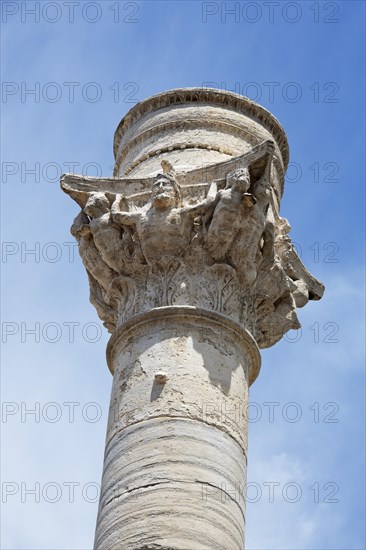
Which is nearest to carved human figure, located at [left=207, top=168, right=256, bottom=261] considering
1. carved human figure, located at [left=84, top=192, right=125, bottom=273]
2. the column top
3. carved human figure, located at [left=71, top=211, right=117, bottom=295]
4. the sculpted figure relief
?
the sculpted figure relief

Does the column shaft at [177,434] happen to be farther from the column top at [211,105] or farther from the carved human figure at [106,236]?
→ the column top at [211,105]

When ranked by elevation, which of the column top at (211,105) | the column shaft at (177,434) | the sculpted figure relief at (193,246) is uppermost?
the column top at (211,105)

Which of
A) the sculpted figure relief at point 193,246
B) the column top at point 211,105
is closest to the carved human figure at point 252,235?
the sculpted figure relief at point 193,246

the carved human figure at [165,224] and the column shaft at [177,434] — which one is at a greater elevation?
the carved human figure at [165,224]

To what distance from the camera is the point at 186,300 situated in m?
9.53

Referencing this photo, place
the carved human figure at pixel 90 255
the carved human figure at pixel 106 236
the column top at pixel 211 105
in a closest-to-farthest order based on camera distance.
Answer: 1. the carved human figure at pixel 106 236
2. the carved human figure at pixel 90 255
3. the column top at pixel 211 105

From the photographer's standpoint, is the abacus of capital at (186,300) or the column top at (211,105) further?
the column top at (211,105)

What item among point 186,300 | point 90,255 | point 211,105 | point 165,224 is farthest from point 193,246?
point 211,105

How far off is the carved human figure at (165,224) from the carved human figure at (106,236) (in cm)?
18

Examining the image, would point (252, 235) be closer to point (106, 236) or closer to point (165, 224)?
point (165, 224)

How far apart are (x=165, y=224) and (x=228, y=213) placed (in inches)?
22.4

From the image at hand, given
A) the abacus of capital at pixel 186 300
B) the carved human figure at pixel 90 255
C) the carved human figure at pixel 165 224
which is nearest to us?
the abacus of capital at pixel 186 300

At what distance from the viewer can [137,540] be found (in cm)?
788

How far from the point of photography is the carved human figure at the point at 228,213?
973 cm
